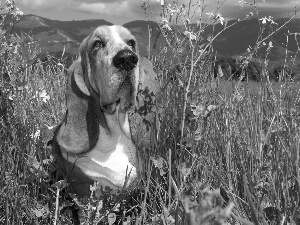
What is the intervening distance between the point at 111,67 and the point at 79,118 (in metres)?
0.44

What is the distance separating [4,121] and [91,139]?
66 cm

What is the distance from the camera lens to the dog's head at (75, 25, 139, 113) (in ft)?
6.59

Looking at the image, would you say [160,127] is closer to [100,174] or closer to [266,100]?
[100,174]

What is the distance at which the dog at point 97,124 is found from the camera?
86.1 inches

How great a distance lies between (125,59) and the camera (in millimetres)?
1979

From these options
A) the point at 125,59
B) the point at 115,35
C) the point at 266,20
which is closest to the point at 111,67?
the point at 125,59

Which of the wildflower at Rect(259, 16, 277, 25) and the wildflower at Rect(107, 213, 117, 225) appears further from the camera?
the wildflower at Rect(259, 16, 277, 25)

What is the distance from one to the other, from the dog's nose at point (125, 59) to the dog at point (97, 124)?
0.12m

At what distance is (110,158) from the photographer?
2.26 m

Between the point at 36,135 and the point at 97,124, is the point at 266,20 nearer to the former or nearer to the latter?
the point at 97,124

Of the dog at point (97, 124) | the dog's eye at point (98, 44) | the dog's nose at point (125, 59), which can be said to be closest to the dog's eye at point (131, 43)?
the dog at point (97, 124)

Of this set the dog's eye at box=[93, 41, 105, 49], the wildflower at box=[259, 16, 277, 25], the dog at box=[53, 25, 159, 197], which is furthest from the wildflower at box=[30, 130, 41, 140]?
the wildflower at box=[259, 16, 277, 25]

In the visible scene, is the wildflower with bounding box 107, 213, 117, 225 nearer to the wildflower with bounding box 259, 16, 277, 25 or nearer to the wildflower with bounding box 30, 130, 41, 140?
the wildflower with bounding box 30, 130, 41, 140

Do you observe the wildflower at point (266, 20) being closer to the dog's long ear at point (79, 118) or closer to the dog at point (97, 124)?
the dog at point (97, 124)
